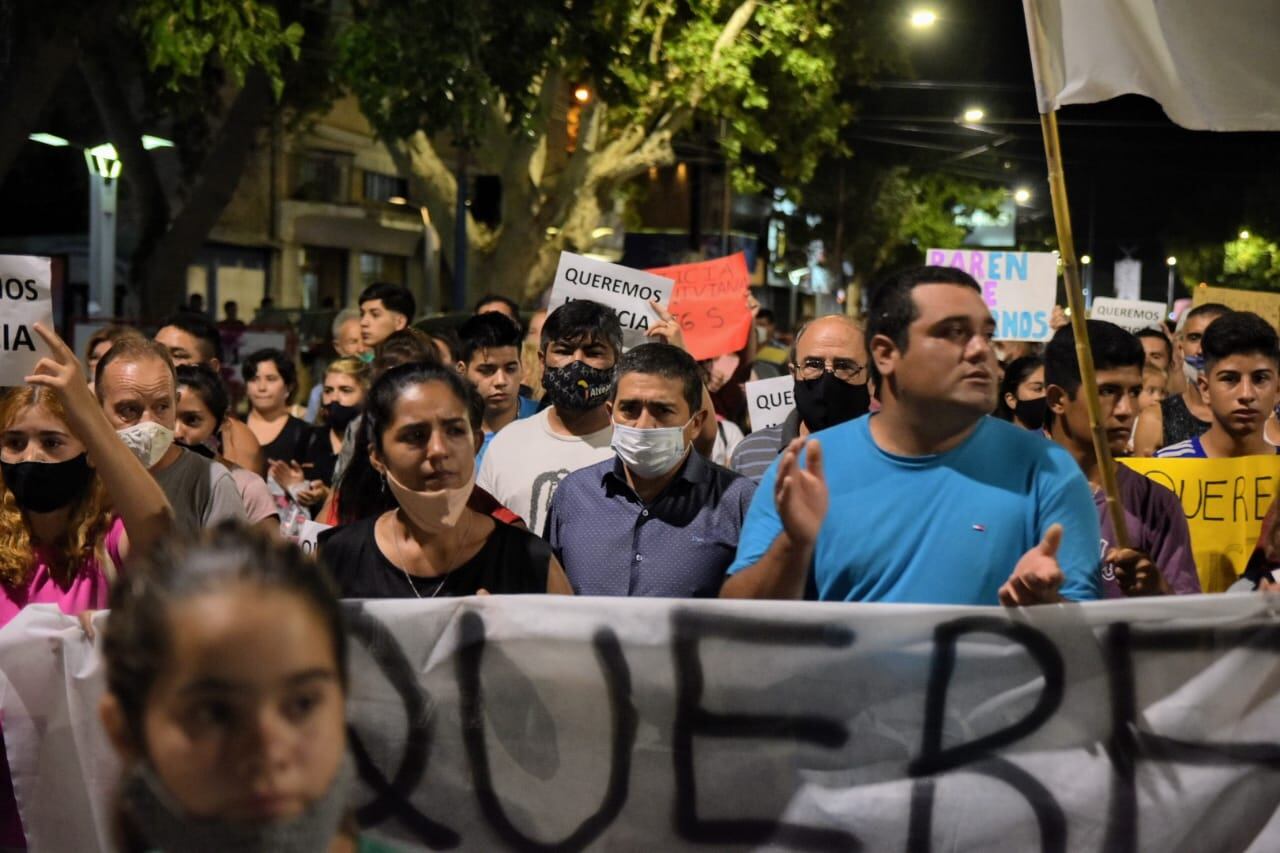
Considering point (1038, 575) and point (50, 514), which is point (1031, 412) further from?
point (50, 514)

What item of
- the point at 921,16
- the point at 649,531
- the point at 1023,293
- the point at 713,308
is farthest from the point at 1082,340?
the point at 921,16

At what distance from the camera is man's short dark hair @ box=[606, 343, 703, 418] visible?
4.62 m

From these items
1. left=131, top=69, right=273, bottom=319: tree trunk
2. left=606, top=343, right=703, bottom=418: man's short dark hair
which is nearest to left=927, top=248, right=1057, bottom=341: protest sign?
left=606, top=343, right=703, bottom=418: man's short dark hair

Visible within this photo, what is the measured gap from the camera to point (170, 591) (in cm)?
165

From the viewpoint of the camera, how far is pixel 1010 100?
37.6 meters

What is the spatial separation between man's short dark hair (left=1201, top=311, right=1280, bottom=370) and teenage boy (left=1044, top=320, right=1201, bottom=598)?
63 centimetres

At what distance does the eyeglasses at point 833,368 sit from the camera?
563cm

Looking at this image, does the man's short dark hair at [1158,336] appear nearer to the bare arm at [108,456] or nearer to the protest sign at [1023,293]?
the protest sign at [1023,293]

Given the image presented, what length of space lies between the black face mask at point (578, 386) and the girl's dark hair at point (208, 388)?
4.60ft

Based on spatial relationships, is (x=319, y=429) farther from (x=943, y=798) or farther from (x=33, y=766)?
(x=943, y=798)

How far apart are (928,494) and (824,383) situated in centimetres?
234

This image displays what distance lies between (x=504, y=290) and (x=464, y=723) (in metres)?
17.9

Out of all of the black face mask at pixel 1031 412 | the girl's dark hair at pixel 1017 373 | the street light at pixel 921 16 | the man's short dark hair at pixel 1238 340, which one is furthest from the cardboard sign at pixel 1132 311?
the street light at pixel 921 16

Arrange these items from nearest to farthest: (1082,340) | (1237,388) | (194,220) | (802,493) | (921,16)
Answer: (802,493) < (1082,340) < (1237,388) < (194,220) < (921,16)
